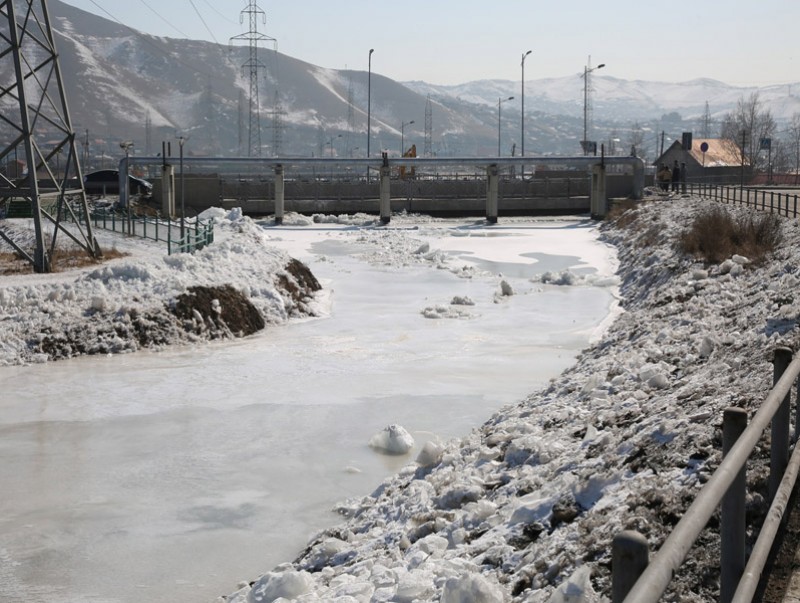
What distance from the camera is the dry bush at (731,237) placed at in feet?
89.1

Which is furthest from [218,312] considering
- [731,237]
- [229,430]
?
[731,237]

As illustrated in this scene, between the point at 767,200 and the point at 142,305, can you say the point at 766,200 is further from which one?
the point at 142,305

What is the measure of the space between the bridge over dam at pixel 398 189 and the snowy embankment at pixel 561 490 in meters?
53.9

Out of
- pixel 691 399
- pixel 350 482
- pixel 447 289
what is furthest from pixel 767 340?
pixel 447 289

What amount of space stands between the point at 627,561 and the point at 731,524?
4.73ft

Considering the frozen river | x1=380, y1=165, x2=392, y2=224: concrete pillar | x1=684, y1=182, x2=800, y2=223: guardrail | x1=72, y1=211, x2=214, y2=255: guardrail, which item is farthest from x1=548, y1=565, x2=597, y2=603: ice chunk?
x1=380, y1=165, x2=392, y2=224: concrete pillar

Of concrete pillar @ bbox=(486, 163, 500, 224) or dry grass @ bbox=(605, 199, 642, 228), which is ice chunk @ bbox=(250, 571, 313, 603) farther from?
concrete pillar @ bbox=(486, 163, 500, 224)

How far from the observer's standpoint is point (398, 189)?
85.7m

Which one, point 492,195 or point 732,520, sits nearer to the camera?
point 732,520

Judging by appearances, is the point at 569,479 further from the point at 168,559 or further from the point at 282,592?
the point at 168,559

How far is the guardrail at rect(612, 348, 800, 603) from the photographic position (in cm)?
251

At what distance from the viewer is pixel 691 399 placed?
35.0ft

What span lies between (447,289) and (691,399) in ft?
79.1

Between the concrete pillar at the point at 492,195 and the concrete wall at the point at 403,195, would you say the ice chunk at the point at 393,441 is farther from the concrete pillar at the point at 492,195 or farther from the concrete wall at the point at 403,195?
the concrete wall at the point at 403,195
